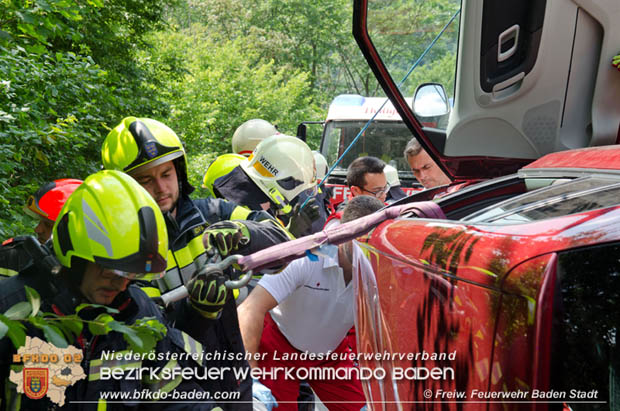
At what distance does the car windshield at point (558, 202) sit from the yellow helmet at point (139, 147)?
1.36 metres

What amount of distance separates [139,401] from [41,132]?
258 cm

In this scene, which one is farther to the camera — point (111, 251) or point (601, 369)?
point (111, 251)

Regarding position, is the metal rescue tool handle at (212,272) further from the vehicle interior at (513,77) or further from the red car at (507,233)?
the vehicle interior at (513,77)

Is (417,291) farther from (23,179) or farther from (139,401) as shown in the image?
(23,179)

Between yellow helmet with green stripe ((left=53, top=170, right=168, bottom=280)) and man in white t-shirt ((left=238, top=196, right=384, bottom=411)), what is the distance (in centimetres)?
165

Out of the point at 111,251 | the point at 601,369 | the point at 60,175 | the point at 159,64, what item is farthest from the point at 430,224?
the point at 159,64

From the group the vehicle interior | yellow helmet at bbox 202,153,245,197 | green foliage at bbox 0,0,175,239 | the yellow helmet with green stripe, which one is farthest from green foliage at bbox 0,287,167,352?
yellow helmet at bbox 202,153,245,197

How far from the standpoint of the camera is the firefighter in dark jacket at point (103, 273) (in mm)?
1759

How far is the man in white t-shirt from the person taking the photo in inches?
139

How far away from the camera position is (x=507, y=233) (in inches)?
57.3

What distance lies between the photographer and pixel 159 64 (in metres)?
11.4

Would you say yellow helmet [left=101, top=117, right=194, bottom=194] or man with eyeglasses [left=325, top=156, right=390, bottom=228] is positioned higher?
yellow helmet [left=101, top=117, right=194, bottom=194]

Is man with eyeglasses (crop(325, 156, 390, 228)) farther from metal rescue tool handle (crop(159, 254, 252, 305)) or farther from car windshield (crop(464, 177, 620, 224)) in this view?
car windshield (crop(464, 177, 620, 224))

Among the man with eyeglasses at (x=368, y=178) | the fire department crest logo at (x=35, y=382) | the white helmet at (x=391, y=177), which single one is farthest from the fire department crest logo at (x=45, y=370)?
the white helmet at (x=391, y=177)
